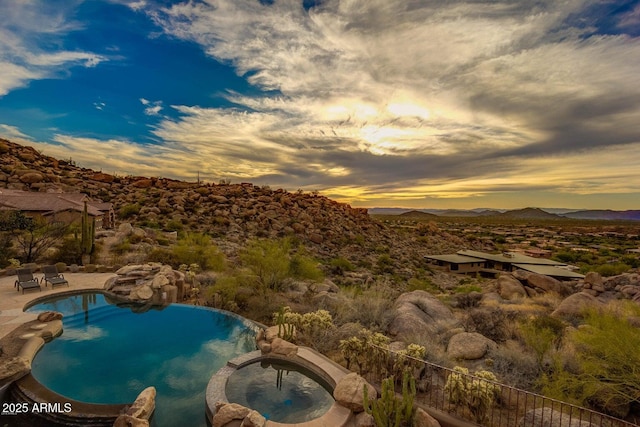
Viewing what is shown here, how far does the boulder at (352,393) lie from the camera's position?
5.60m

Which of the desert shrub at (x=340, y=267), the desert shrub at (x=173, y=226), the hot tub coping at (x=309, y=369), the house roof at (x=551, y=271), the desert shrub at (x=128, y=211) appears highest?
the desert shrub at (x=128, y=211)

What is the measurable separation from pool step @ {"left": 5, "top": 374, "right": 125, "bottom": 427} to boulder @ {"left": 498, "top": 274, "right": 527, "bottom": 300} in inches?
633

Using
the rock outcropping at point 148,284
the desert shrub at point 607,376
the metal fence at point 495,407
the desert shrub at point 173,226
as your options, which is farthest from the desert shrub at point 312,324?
the desert shrub at point 173,226

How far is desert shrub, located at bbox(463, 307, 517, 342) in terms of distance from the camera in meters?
9.73

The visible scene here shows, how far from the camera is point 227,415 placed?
5105mm

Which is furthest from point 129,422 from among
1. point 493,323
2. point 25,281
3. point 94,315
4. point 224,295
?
point 25,281

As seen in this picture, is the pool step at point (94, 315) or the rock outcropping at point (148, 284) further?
the rock outcropping at point (148, 284)

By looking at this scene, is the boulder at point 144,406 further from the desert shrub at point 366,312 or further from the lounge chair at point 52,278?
the lounge chair at point 52,278

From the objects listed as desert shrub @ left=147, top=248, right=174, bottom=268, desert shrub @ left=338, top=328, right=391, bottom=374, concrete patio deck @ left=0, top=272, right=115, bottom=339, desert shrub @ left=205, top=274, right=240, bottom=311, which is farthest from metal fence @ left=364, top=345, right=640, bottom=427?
desert shrub @ left=147, top=248, right=174, bottom=268

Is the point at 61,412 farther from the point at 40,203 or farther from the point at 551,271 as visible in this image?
the point at 40,203

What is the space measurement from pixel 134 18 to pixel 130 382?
1584 centimetres

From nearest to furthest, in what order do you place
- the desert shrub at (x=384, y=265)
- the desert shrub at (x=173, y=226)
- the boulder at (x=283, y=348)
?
the boulder at (x=283, y=348)
the desert shrub at (x=384, y=265)
the desert shrub at (x=173, y=226)

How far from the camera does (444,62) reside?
14398 millimetres

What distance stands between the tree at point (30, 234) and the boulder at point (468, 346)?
19402mm
